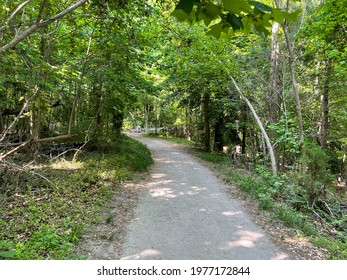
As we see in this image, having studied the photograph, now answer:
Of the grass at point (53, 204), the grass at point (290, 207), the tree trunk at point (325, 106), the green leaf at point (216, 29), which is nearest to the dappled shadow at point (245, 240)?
the grass at point (290, 207)

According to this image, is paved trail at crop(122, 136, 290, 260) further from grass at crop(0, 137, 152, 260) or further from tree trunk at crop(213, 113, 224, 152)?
tree trunk at crop(213, 113, 224, 152)

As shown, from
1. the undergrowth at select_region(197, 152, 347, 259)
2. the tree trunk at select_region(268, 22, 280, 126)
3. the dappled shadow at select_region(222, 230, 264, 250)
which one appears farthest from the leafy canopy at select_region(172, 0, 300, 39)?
the tree trunk at select_region(268, 22, 280, 126)

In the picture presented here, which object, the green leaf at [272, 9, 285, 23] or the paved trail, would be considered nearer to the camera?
the green leaf at [272, 9, 285, 23]

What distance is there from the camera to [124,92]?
29.5 ft

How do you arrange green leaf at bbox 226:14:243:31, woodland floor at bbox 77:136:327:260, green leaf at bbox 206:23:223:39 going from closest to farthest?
1. green leaf at bbox 226:14:243:31
2. green leaf at bbox 206:23:223:39
3. woodland floor at bbox 77:136:327:260

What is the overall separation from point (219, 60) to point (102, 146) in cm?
568

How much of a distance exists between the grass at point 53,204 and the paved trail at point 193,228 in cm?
92

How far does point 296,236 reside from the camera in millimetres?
4672

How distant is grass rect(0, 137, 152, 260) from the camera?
3.68 meters

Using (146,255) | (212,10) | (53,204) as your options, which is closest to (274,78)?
(146,255)

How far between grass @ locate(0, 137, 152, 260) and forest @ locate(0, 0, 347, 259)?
0.03 metres

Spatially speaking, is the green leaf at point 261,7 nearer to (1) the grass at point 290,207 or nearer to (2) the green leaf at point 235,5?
(2) the green leaf at point 235,5

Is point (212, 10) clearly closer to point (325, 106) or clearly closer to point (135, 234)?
point (135, 234)

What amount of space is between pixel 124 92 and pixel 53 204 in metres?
4.92
